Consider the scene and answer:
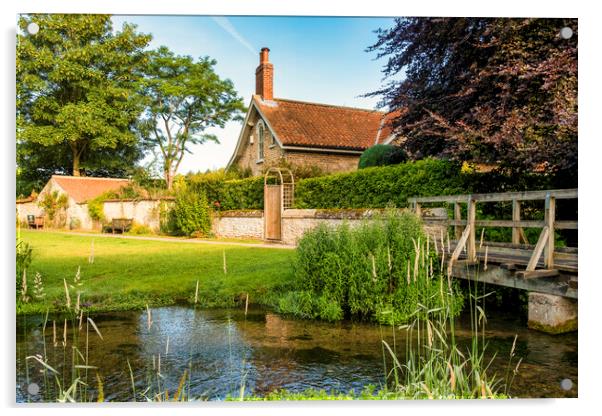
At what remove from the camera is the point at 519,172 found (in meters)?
6.34

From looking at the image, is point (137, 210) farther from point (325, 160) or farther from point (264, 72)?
point (325, 160)

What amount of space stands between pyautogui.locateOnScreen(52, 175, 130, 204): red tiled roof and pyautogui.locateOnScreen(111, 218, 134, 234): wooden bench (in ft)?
5.02

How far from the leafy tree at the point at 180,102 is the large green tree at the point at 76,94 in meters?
0.19

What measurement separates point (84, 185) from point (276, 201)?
9.75 metres

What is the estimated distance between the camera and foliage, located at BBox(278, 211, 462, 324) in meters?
6.46

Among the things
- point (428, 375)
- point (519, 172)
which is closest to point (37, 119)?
point (428, 375)

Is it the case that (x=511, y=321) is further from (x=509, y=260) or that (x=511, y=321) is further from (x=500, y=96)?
(x=500, y=96)

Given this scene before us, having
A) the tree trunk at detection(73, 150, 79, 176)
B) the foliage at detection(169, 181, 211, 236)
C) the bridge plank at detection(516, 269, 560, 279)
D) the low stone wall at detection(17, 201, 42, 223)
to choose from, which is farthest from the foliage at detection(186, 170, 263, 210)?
the bridge plank at detection(516, 269, 560, 279)

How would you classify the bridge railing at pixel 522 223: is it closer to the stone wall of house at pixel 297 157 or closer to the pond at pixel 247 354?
the pond at pixel 247 354

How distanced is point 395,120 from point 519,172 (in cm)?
247

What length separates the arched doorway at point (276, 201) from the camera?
47.5 ft

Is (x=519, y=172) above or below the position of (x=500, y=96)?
below

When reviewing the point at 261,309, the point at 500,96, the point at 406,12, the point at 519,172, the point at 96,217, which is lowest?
the point at 261,309

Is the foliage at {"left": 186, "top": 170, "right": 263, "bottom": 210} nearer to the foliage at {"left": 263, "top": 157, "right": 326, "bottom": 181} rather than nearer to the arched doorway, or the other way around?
the arched doorway
